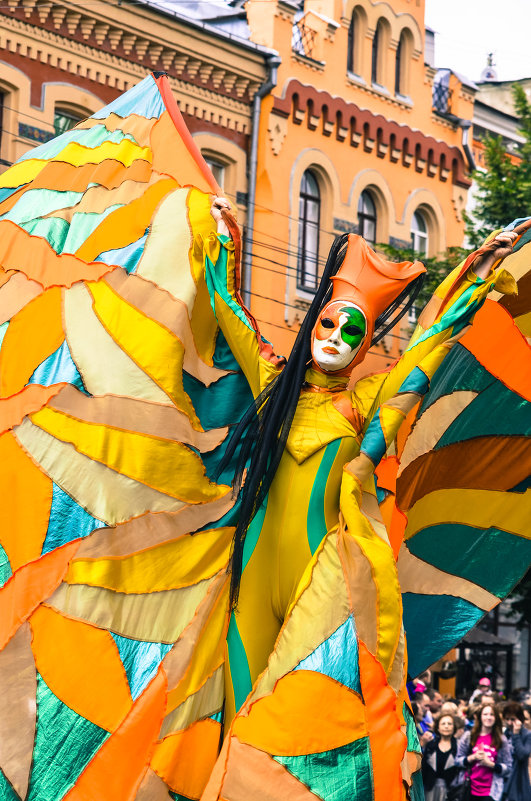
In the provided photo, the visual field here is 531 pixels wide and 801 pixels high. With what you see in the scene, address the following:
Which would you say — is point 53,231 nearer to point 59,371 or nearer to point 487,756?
point 59,371

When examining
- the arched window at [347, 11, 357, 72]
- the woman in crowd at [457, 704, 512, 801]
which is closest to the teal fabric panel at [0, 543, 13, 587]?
the woman in crowd at [457, 704, 512, 801]

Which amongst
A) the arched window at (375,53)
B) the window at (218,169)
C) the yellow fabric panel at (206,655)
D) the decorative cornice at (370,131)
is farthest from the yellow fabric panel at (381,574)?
the arched window at (375,53)

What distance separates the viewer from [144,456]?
17.8 feet

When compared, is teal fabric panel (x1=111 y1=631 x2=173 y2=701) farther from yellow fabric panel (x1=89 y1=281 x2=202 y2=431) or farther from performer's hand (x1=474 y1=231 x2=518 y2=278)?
performer's hand (x1=474 y1=231 x2=518 y2=278)

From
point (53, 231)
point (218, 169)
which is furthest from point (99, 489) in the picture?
point (218, 169)

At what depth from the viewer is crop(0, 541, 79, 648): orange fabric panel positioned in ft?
17.1

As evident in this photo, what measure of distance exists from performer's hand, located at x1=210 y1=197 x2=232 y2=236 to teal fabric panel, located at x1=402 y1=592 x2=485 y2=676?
192cm

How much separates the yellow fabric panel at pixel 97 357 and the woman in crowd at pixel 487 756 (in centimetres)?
444

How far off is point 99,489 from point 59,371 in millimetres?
648

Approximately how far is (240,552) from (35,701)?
3.33 feet

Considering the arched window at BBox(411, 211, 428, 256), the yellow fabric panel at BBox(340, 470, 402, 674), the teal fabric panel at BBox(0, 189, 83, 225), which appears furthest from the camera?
the arched window at BBox(411, 211, 428, 256)

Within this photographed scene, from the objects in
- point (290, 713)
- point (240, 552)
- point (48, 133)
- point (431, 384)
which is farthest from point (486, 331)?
point (48, 133)

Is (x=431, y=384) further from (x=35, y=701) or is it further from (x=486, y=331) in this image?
(x=35, y=701)

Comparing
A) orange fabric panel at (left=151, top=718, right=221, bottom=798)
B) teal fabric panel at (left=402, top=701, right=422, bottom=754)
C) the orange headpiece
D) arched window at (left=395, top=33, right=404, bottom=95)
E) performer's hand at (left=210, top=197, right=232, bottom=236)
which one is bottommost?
orange fabric panel at (left=151, top=718, right=221, bottom=798)
